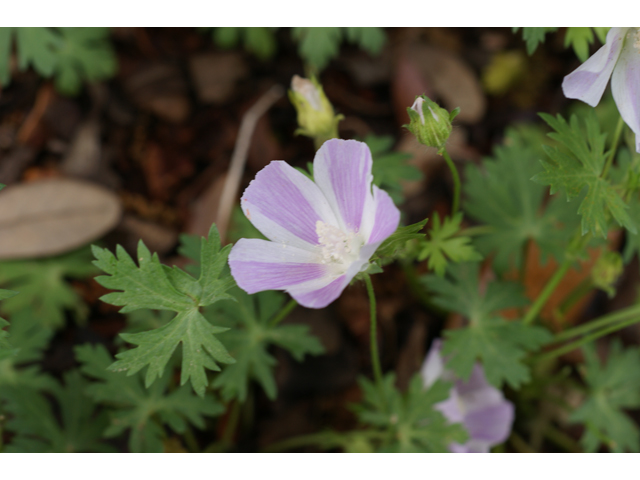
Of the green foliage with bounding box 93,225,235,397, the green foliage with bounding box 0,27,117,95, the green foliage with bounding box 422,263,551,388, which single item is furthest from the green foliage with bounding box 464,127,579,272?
the green foliage with bounding box 0,27,117,95

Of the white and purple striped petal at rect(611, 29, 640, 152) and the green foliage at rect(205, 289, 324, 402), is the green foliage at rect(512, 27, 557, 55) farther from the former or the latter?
the green foliage at rect(205, 289, 324, 402)

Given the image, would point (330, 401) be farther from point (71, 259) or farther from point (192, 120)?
point (192, 120)

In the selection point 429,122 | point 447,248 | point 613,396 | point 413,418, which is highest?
point 429,122

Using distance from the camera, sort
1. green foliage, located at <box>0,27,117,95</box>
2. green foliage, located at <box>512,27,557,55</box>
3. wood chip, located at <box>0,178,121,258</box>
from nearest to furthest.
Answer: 1. green foliage, located at <box>512,27,557,55</box>
2. green foliage, located at <box>0,27,117,95</box>
3. wood chip, located at <box>0,178,121,258</box>

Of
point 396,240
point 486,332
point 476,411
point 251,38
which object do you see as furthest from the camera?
point 251,38

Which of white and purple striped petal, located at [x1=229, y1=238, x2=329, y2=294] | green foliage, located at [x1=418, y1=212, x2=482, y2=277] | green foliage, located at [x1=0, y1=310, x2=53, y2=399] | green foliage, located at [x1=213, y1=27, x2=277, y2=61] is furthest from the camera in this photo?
green foliage, located at [x1=213, y1=27, x2=277, y2=61]

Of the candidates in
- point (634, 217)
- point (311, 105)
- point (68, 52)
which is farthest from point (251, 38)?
point (634, 217)

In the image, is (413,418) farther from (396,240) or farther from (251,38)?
(251,38)
